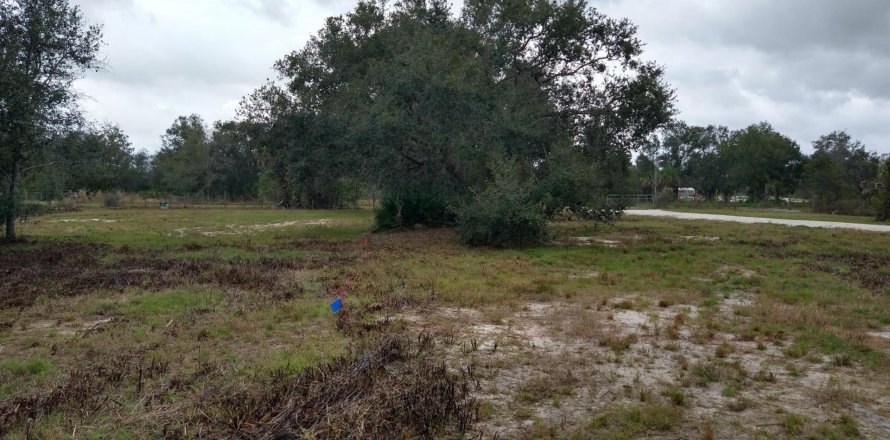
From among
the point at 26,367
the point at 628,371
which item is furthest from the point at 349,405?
the point at 26,367

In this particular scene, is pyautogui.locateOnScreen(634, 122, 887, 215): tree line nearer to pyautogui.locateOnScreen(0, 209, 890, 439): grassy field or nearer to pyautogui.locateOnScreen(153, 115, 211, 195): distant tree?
pyautogui.locateOnScreen(0, 209, 890, 439): grassy field

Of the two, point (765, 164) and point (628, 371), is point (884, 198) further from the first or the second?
point (765, 164)

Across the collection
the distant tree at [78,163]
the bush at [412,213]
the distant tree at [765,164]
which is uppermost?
the distant tree at [765,164]

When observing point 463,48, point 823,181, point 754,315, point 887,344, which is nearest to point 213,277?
point 754,315

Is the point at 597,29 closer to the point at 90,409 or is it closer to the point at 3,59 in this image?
the point at 3,59

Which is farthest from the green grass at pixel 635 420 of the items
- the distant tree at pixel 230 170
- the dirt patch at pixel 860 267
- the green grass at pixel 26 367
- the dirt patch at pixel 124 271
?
the distant tree at pixel 230 170

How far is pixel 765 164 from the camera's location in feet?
197

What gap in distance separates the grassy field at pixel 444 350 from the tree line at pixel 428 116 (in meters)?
5.08

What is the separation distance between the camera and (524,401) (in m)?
4.53

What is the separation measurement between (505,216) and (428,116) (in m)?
4.83

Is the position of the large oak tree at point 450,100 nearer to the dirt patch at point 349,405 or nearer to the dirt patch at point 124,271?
the dirt patch at point 124,271

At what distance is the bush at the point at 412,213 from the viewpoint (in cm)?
2308

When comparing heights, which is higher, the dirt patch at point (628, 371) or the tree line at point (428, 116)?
the tree line at point (428, 116)

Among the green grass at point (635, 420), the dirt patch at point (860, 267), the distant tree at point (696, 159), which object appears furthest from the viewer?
the distant tree at point (696, 159)
